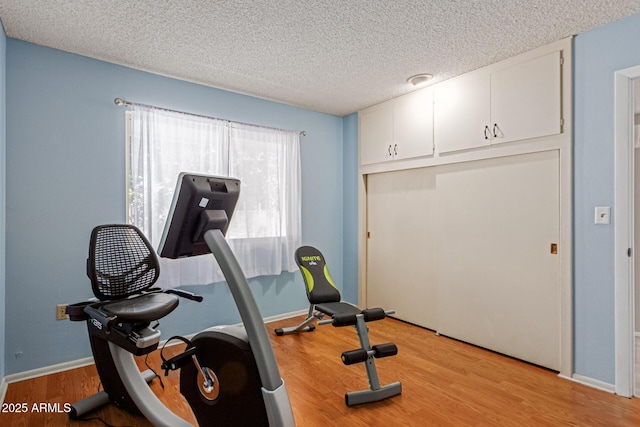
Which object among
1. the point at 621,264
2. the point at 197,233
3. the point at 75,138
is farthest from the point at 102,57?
the point at 621,264

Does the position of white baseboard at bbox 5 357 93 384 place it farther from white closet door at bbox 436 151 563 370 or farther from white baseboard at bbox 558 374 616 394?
white baseboard at bbox 558 374 616 394

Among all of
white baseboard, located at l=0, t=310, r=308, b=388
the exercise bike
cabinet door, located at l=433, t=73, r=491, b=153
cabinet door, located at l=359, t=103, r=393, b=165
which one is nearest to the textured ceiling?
cabinet door, located at l=433, t=73, r=491, b=153

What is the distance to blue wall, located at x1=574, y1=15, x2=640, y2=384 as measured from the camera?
7.44 feet

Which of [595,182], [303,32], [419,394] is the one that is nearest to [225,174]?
[303,32]

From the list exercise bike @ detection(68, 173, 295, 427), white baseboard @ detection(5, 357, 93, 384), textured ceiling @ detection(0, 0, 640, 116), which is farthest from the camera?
white baseboard @ detection(5, 357, 93, 384)

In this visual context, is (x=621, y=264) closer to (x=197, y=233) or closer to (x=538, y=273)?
(x=538, y=273)

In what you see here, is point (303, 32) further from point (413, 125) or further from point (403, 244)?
point (403, 244)

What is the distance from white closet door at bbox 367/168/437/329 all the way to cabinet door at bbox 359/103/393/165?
22cm

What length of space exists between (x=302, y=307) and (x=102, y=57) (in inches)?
119

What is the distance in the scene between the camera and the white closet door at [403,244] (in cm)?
351

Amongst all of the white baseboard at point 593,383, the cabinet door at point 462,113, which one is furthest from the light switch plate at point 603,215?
the white baseboard at point 593,383

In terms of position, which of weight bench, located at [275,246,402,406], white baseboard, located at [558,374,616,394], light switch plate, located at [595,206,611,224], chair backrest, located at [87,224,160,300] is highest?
light switch plate, located at [595,206,611,224]

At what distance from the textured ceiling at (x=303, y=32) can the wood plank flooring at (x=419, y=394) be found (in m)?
2.36

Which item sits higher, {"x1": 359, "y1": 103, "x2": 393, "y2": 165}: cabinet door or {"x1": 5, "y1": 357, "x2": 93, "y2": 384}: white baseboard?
{"x1": 359, "y1": 103, "x2": 393, "y2": 165}: cabinet door
